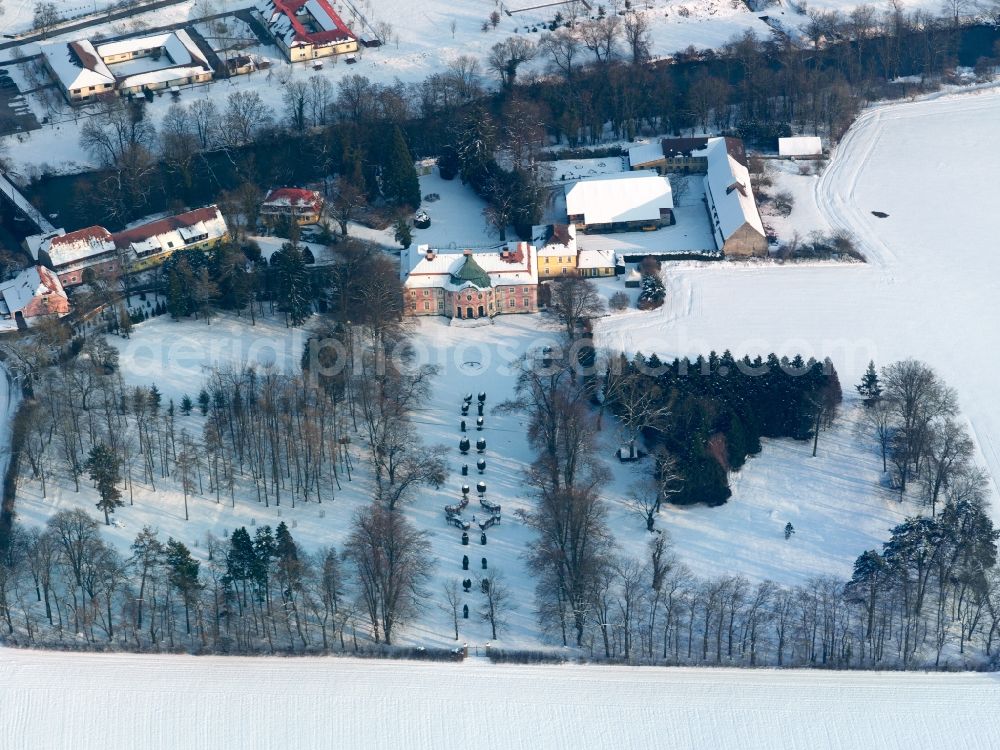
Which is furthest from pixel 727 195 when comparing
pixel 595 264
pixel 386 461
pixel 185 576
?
pixel 185 576

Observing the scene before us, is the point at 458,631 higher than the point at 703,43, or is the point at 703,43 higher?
the point at 703,43

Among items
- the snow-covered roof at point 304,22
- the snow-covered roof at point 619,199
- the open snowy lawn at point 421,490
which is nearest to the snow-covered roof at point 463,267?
the open snowy lawn at point 421,490

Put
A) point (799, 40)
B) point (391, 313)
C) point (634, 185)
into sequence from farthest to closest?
point (799, 40), point (634, 185), point (391, 313)

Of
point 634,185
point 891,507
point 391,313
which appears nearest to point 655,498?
point 891,507

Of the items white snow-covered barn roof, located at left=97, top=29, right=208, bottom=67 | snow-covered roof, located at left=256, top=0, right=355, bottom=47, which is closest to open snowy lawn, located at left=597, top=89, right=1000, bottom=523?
snow-covered roof, located at left=256, top=0, right=355, bottom=47

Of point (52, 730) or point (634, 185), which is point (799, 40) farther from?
point (52, 730)

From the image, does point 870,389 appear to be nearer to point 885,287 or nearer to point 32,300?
point 885,287
